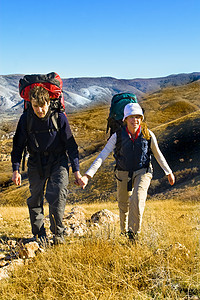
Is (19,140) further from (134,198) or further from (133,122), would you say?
(134,198)

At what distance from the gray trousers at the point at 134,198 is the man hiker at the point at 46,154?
719mm

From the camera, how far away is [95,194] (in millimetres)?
21594

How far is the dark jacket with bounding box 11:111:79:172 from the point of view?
4.20m

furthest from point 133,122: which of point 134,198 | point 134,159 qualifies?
point 134,198

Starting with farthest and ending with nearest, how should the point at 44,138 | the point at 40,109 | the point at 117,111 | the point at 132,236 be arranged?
the point at 117,111
the point at 44,138
the point at 40,109
the point at 132,236

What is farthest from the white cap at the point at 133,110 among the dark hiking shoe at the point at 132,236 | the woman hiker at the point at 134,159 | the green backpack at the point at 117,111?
the dark hiking shoe at the point at 132,236

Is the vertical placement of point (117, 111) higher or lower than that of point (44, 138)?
higher

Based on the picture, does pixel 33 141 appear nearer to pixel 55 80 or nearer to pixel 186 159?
pixel 55 80

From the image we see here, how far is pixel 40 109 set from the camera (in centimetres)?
404

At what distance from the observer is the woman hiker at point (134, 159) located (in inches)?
155

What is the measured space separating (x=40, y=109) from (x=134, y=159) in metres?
1.55

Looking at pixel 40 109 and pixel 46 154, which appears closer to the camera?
pixel 40 109

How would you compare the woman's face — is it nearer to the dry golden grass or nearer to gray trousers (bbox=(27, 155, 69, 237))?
gray trousers (bbox=(27, 155, 69, 237))

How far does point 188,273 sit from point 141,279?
0.49 metres
